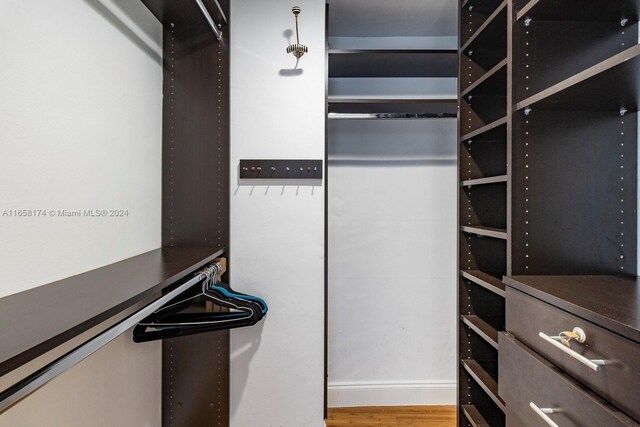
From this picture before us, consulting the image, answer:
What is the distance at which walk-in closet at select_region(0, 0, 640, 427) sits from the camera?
2.86 ft

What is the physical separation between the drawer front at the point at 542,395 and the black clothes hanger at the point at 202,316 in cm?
95

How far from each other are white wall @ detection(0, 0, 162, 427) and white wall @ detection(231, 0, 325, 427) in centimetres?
42

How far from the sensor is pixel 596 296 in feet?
2.95

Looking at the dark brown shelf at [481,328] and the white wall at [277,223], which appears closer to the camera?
the dark brown shelf at [481,328]

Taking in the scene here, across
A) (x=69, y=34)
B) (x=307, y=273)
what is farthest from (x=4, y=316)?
(x=307, y=273)

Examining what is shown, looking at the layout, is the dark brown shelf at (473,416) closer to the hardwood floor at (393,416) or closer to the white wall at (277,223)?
the hardwood floor at (393,416)

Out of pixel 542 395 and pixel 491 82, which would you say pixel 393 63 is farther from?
pixel 542 395

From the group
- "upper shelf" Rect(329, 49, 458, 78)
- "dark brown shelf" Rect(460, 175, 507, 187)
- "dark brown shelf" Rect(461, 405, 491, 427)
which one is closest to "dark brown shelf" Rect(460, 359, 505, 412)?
"dark brown shelf" Rect(461, 405, 491, 427)

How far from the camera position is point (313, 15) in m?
1.86

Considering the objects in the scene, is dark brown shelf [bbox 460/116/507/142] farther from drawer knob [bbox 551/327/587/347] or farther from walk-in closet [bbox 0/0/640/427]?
drawer knob [bbox 551/327/587/347]

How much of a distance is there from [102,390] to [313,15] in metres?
1.91

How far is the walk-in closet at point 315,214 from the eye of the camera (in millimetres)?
871

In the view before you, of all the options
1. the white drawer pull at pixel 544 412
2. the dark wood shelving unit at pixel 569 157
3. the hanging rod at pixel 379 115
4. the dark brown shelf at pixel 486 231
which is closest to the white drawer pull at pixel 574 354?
the white drawer pull at pixel 544 412

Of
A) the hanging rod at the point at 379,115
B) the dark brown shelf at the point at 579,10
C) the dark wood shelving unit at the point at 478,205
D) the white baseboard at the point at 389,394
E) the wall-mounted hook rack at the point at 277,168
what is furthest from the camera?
the white baseboard at the point at 389,394
